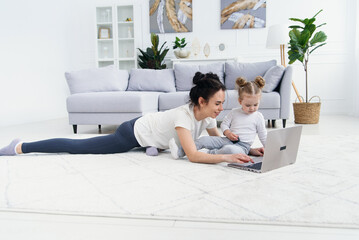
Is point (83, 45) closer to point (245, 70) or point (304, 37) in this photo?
point (245, 70)

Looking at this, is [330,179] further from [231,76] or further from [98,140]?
[231,76]

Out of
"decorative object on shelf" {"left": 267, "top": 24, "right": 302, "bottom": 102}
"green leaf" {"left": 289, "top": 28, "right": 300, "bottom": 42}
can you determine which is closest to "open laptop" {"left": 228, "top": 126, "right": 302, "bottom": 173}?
"green leaf" {"left": 289, "top": 28, "right": 300, "bottom": 42}

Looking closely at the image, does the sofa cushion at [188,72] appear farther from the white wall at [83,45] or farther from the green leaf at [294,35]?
the white wall at [83,45]

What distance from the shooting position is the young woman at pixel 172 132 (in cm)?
173

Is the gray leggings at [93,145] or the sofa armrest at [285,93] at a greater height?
the sofa armrest at [285,93]

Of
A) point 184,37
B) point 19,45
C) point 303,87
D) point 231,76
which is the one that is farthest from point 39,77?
point 303,87

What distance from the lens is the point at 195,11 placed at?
5504mm

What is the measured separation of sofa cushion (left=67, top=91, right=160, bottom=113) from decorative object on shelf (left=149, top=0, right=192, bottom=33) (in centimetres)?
259

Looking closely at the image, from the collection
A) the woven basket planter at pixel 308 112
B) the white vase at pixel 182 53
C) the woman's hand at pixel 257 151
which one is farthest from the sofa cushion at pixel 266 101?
the white vase at pixel 182 53

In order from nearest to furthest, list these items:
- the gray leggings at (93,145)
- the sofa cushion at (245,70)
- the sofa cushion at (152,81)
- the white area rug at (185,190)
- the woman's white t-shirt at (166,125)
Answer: the white area rug at (185,190), the woman's white t-shirt at (166,125), the gray leggings at (93,145), the sofa cushion at (245,70), the sofa cushion at (152,81)

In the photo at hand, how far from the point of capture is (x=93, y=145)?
208 cm

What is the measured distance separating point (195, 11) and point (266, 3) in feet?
4.02

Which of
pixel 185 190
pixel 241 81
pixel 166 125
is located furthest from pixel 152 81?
pixel 185 190

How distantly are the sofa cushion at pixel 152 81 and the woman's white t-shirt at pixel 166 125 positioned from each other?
2.09m
